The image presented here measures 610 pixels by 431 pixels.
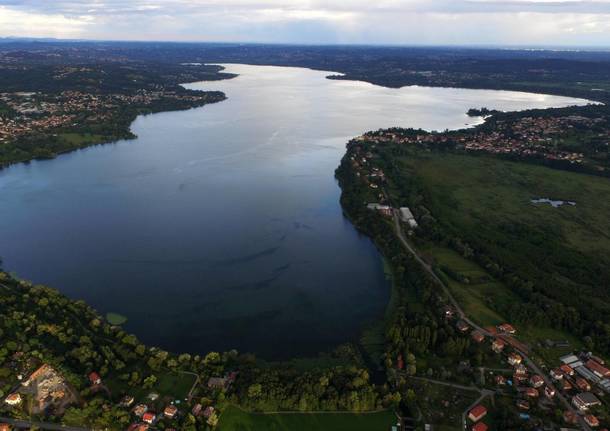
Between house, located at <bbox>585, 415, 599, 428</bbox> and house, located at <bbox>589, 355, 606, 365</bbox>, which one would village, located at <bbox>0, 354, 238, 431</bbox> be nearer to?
house, located at <bbox>585, 415, 599, 428</bbox>

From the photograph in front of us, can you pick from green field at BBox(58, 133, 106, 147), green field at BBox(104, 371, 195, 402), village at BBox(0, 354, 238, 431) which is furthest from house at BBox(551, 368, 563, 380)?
green field at BBox(58, 133, 106, 147)

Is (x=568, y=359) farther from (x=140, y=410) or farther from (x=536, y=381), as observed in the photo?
(x=140, y=410)

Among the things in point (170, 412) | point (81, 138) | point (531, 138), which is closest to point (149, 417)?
point (170, 412)

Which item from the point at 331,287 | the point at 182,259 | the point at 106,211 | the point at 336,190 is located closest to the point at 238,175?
the point at 336,190

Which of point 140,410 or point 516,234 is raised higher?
point 516,234

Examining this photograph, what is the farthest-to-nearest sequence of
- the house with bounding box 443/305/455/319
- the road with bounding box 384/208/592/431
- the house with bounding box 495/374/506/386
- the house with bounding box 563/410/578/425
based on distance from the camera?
1. the house with bounding box 443/305/455/319
2. the house with bounding box 495/374/506/386
3. the road with bounding box 384/208/592/431
4. the house with bounding box 563/410/578/425

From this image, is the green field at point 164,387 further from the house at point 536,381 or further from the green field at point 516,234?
the green field at point 516,234
